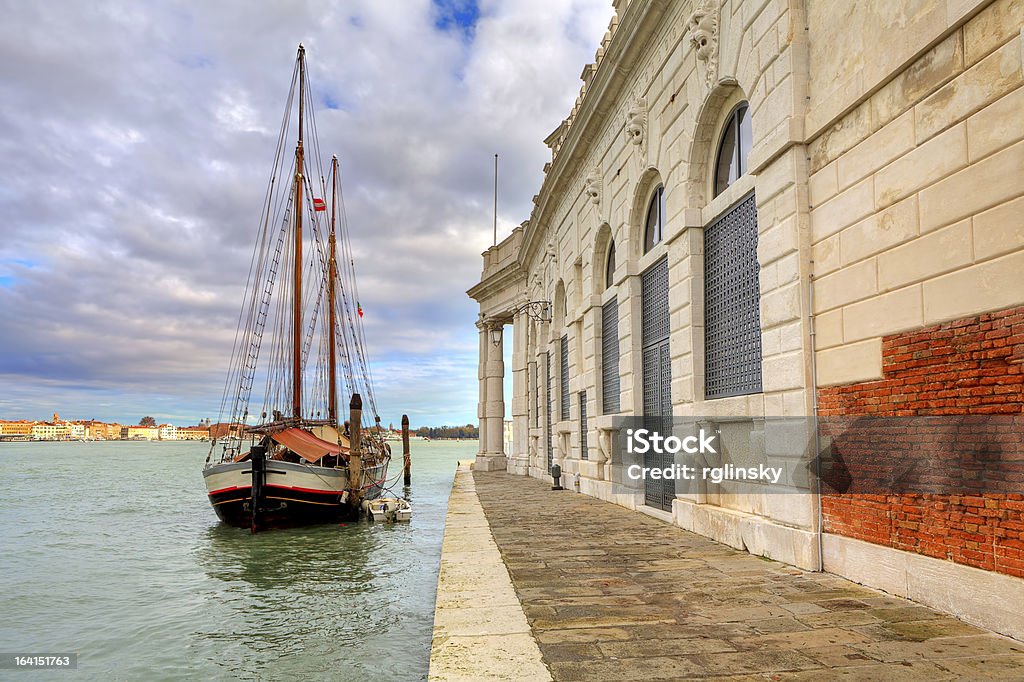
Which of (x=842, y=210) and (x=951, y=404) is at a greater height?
(x=842, y=210)

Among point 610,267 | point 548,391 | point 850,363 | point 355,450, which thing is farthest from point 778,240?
point 548,391

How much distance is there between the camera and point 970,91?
16.4 ft

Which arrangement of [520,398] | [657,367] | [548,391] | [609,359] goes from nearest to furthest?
1. [657,367]
2. [609,359]
3. [548,391]
4. [520,398]

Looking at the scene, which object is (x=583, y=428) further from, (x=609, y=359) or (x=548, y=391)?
(x=548, y=391)

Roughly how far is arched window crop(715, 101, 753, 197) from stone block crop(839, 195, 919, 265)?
2.79m

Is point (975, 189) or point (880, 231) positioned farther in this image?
point (880, 231)

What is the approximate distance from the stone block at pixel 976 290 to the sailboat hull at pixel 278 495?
17551 mm

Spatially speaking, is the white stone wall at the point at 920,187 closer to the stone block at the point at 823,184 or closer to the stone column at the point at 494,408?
the stone block at the point at 823,184

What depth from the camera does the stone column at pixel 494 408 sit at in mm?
31953

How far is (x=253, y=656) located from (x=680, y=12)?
10360 millimetres

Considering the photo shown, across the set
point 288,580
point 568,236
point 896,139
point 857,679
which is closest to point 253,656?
point 288,580

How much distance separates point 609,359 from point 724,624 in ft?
35.8

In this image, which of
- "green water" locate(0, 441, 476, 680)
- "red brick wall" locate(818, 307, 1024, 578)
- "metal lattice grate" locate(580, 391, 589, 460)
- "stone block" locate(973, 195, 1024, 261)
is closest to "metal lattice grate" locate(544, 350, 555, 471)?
"green water" locate(0, 441, 476, 680)

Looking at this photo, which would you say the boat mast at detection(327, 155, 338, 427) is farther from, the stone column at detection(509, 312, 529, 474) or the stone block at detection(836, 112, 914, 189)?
the stone block at detection(836, 112, 914, 189)
